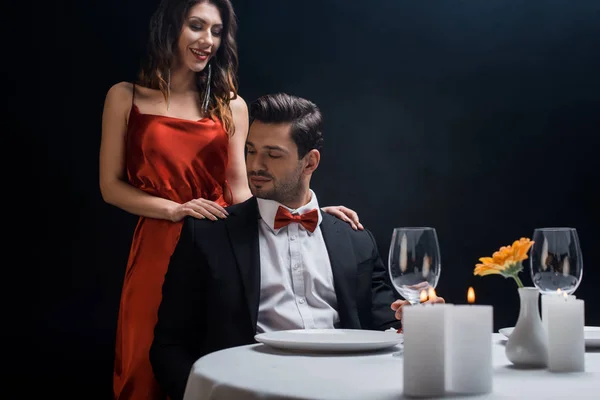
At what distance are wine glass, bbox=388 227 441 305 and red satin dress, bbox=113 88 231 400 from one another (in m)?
1.28

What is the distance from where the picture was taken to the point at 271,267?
2.06 meters

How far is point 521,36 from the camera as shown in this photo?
11.7 feet

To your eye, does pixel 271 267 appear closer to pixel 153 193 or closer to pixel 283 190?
pixel 283 190

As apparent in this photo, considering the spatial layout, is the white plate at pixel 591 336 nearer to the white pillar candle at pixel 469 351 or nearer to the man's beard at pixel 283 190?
the white pillar candle at pixel 469 351

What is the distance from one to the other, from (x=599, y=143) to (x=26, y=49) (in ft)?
7.88

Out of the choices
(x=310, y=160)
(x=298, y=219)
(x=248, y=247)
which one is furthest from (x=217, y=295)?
(x=310, y=160)

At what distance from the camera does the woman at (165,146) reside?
2.53 meters

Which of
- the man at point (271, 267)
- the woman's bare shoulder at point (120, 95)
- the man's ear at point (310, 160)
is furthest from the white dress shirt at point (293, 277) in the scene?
the woman's bare shoulder at point (120, 95)

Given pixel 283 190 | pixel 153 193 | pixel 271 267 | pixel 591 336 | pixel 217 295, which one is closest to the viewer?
pixel 591 336

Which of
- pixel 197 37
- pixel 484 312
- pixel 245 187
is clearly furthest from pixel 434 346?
pixel 197 37

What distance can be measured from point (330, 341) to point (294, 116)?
3.21 ft

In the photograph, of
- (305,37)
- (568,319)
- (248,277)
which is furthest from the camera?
(305,37)

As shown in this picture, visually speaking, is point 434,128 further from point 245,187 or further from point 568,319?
point 568,319

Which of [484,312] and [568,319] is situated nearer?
[484,312]
